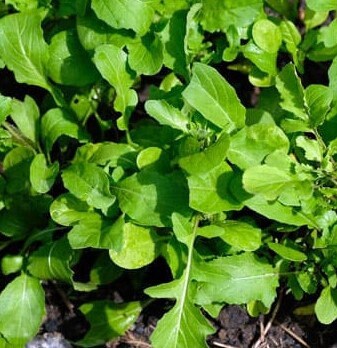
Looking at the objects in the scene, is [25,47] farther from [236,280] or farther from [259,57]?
[236,280]

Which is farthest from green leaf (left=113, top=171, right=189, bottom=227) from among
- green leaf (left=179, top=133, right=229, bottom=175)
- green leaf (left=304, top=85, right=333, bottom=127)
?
green leaf (left=304, top=85, right=333, bottom=127)

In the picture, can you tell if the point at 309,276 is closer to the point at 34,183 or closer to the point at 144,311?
the point at 144,311

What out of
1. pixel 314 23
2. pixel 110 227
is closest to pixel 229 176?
pixel 110 227

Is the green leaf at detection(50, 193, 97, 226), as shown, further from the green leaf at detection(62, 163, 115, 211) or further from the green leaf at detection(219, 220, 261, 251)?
the green leaf at detection(219, 220, 261, 251)

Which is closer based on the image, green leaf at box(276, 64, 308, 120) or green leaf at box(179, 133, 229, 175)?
green leaf at box(179, 133, 229, 175)

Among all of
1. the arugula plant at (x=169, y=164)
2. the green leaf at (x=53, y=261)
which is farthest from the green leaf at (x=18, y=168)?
the green leaf at (x=53, y=261)

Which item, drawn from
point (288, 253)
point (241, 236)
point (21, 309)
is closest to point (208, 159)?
point (241, 236)
